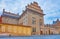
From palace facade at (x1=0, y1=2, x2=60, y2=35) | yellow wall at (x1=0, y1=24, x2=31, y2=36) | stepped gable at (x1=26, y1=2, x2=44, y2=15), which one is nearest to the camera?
yellow wall at (x1=0, y1=24, x2=31, y2=36)

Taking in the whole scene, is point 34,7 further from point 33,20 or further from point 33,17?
point 33,20

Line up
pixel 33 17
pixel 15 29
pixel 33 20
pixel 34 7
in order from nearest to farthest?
pixel 15 29, pixel 33 20, pixel 33 17, pixel 34 7

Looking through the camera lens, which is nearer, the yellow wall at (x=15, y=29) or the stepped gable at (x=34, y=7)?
the yellow wall at (x=15, y=29)

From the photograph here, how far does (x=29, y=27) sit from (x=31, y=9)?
226cm

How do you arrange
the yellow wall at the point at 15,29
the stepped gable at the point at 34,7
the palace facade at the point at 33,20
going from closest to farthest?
the yellow wall at the point at 15,29, the palace facade at the point at 33,20, the stepped gable at the point at 34,7

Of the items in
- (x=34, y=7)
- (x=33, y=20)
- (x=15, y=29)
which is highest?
(x=34, y=7)

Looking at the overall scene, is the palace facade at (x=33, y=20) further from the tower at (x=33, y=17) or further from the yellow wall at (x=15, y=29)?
the yellow wall at (x=15, y=29)

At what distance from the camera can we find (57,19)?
1529 cm

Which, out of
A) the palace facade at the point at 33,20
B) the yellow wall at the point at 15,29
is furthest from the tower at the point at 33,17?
the yellow wall at the point at 15,29

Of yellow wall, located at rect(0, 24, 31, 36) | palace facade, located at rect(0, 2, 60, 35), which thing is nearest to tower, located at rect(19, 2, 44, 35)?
palace facade, located at rect(0, 2, 60, 35)

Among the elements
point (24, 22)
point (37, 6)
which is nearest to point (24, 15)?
point (24, 22)

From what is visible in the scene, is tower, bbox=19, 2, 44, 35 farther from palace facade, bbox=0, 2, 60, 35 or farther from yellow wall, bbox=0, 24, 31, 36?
yellow wall, bbox=0, 24, 31, 36

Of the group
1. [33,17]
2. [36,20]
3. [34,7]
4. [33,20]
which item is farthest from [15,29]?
[34,7]

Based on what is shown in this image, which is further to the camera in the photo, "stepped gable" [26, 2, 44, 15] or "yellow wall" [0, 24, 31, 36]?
"stepped gable" [26, 2, 44, 15]
